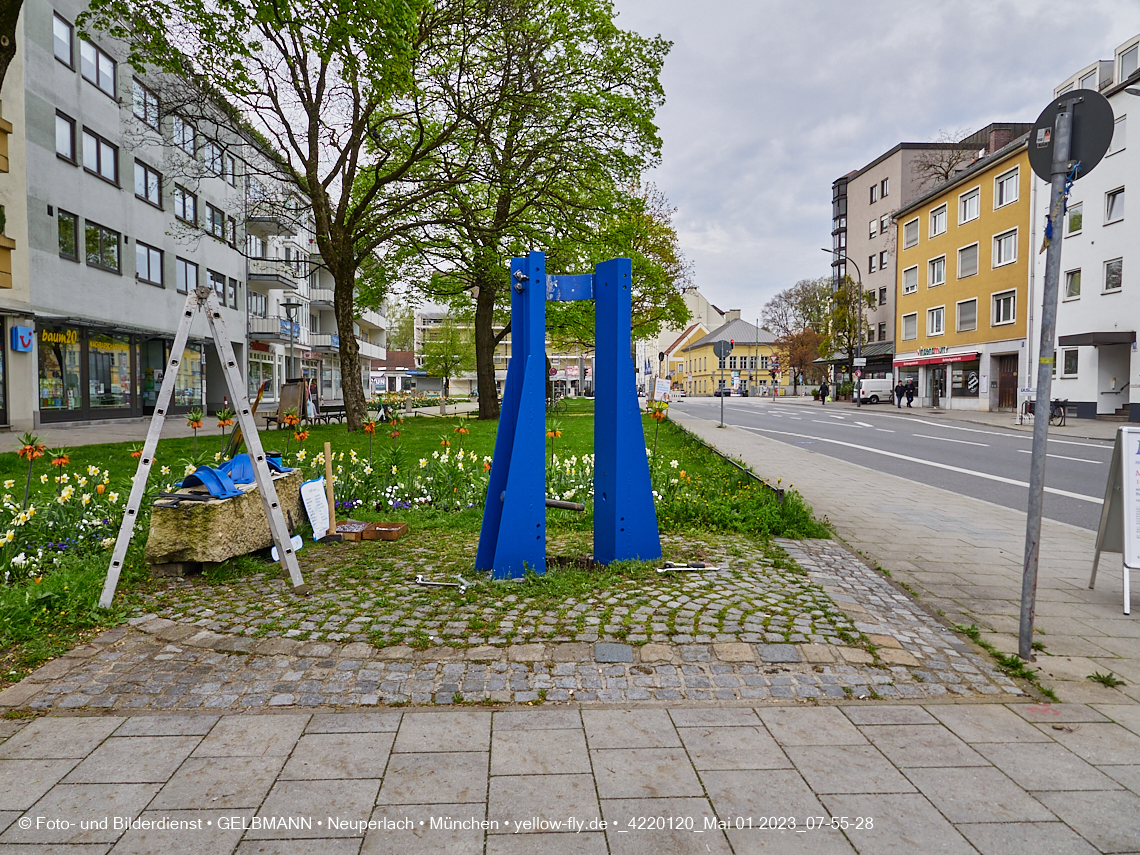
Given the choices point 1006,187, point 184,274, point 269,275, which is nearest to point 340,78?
point 184,274

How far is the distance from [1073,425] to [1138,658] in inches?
964

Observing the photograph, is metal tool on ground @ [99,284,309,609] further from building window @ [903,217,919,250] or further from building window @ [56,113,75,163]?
building window @ [903,217,919,250]

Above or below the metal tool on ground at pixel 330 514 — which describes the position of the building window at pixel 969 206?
above

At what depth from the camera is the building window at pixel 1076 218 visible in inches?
1123

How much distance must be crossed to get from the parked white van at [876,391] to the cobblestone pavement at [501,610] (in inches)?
1693

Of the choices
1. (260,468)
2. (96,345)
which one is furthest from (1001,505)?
(96,345)

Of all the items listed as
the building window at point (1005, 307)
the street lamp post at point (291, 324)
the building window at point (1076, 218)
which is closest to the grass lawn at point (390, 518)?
the street lamp post at point (291, 324)

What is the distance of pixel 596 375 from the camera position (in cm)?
509

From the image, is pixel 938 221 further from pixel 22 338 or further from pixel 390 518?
pixel 390 518

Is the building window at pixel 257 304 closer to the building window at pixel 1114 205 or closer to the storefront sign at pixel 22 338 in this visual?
the storefront sign at pixel 22 338

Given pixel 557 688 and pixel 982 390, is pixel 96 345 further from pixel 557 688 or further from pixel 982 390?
pixel 982 390

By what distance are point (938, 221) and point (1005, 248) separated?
7.09m

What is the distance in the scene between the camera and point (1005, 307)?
3509cm

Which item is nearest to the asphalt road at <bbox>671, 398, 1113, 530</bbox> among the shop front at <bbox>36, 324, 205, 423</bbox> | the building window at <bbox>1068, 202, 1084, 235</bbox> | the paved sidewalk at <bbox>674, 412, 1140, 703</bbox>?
→ the paved sidewalk at <bbox>674, 412, 1140, 703</bbox>
